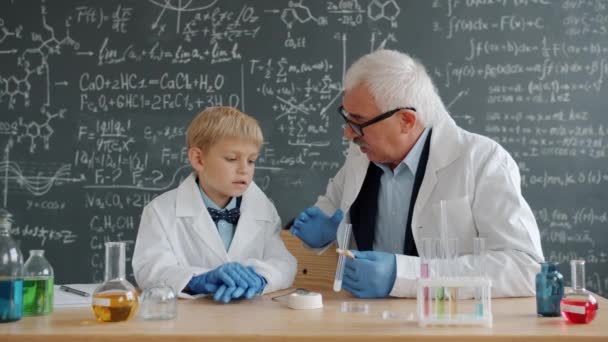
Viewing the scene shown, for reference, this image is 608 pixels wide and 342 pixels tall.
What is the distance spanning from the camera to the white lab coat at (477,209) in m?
1.78

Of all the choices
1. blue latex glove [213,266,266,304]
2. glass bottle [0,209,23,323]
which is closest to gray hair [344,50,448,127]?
blue latex glove [213,266,266,304]

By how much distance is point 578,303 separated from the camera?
1.38 meters

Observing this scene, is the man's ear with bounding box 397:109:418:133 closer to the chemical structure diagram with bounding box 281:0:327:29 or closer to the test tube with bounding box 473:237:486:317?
the test tube with bounding box 473:237:486:317

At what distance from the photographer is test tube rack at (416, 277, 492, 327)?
135 centimetres

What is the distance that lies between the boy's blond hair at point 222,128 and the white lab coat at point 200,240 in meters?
0.14

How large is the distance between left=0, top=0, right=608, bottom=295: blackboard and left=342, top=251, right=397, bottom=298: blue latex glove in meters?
1.85

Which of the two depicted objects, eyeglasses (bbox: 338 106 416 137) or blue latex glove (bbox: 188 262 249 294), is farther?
eyeglasses (bbox: 338 106 416 137)

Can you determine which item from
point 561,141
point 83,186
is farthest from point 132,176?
point 561,141

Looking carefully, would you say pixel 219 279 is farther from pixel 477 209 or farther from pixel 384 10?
pixel 384 10

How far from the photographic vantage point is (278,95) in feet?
12.0

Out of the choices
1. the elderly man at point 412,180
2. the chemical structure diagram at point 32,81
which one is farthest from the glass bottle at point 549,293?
the chemical structure diagram at point 32,81

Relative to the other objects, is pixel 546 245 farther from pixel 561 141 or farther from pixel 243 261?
pixel 243 261

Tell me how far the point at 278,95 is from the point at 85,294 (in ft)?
6.90

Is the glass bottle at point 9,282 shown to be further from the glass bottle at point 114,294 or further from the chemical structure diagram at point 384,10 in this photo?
the chemical structure diagram at point 384,10
